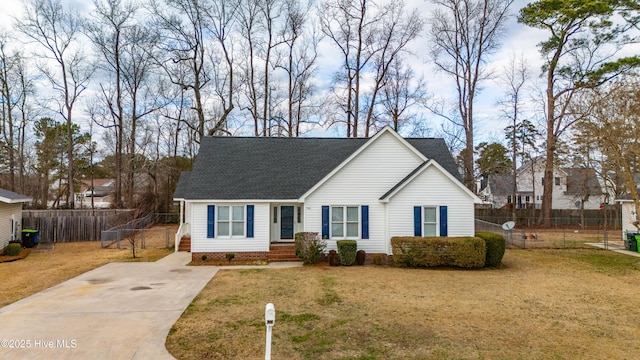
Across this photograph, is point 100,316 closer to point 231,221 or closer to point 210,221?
point 210,221

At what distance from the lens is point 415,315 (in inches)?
313

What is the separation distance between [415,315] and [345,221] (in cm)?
710

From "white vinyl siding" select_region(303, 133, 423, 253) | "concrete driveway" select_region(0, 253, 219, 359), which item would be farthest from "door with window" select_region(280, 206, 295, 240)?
"concrete driveway" select_region(0, 253, 219, 359)

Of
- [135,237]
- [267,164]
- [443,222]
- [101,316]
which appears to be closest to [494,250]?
[443,222]

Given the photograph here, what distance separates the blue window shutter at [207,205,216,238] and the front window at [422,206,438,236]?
887 cm

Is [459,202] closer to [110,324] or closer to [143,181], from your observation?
[110,324]

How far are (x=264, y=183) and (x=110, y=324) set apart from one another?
912 cm

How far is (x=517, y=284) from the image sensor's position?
36.2 ft

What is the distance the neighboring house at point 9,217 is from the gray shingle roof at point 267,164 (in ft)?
24.1

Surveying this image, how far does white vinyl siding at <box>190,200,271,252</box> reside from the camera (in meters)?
14.6

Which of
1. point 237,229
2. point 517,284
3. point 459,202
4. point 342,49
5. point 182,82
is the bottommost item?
point 517,284

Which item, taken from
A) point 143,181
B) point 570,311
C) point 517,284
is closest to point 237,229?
point 517,284

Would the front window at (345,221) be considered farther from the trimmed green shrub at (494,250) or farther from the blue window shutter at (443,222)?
the trimmed green shrub at (494,250)

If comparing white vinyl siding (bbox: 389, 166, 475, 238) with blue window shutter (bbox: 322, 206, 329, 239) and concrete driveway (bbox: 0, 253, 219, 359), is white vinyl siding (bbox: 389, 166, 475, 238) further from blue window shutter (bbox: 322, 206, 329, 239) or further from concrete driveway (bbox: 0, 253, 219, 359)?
concrete driveway (bbox: 0, 253, 219, 359)
